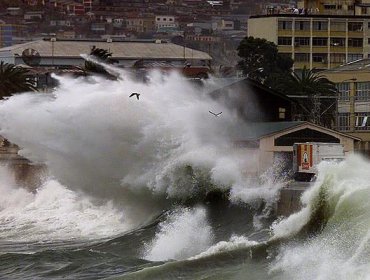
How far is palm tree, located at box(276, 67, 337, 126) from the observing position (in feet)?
189

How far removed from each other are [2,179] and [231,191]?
2321 cm

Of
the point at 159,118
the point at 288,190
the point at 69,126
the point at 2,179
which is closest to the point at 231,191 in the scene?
the point at 288,190

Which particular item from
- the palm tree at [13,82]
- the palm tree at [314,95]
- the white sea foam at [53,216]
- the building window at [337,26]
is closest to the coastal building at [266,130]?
the white sea foam at [53,216]

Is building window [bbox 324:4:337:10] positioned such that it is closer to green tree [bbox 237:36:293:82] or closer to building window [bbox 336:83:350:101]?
green tree [bbox 237:36:293:82]

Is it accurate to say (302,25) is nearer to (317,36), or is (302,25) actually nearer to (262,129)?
(317,36)

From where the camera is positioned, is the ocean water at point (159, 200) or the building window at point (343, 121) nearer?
the ocean water at point (159, 200)

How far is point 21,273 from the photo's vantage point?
88.7 ft

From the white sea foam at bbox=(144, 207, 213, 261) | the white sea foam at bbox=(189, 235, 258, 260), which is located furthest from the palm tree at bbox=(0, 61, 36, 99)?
the white sea foam at bbox=(189, 235, 258, 260)

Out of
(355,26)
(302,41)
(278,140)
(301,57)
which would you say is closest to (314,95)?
(278,140)

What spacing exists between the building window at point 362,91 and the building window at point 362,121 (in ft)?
2.61

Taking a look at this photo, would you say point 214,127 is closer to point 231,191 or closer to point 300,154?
point 300,154

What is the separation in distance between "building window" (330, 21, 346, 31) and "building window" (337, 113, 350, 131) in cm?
4384

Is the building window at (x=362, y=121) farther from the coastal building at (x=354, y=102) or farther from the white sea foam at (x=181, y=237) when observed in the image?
the white sea foam at (x=181, y=237)

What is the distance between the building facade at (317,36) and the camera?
103 meters
